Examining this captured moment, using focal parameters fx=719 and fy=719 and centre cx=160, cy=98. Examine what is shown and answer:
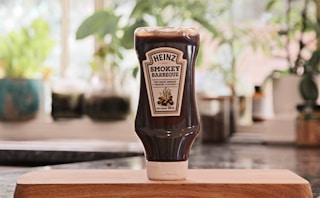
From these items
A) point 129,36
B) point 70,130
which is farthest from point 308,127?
point 70,130

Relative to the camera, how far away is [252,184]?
972 millimetres

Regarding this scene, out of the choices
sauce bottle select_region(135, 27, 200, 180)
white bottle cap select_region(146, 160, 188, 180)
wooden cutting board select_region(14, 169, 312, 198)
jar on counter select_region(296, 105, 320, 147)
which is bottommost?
jar on counter select_region(296, 105, 320, 147)

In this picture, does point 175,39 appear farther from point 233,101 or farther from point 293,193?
point 233,101

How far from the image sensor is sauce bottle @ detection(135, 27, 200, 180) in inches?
39.7

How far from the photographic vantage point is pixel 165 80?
101 centimetres

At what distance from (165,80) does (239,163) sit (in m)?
0.82

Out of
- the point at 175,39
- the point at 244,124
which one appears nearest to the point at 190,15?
the point at 244,124

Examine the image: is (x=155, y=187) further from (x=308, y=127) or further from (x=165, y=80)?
(x=308, y=127)

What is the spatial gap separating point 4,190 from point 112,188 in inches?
8.4

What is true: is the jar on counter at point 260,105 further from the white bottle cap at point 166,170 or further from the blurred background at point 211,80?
the white bottle cap at point 166,170

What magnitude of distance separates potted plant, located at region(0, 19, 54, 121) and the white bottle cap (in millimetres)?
2206

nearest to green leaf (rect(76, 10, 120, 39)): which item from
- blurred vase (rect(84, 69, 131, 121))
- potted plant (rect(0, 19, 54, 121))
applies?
blurred vase (rect(84, 69, 131, 121))

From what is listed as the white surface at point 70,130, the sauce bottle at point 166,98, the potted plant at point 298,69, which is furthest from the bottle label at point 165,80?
the white surface at point 70,130

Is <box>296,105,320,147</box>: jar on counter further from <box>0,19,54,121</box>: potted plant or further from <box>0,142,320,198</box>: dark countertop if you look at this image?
<box>0,19,54,121</box>: potted plant
